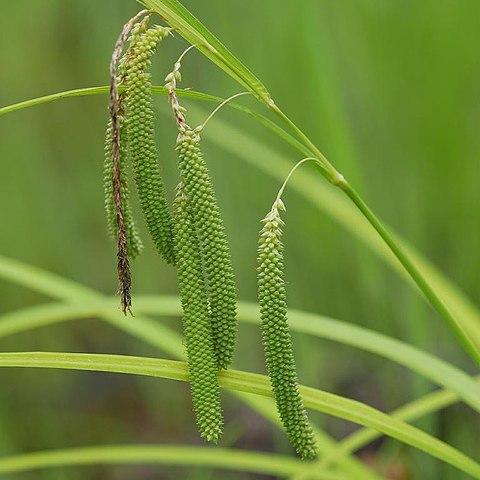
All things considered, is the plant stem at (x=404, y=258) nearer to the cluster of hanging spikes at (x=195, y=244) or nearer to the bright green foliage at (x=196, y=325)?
the cluster of hanging spikes at (x=195, y=244)

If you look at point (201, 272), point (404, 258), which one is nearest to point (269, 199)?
point (404, 258)

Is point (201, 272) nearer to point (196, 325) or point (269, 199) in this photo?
point (196, 325)

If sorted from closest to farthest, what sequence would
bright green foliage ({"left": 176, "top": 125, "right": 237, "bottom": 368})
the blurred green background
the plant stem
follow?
bright green foliage ({"left": 176, "top": 125, "right": 237, "bottom": 368}) < the plant stem < the blurred green background

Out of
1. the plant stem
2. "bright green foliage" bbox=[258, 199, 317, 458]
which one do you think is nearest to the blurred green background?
the plant stem

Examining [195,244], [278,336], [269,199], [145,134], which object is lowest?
[269,199]

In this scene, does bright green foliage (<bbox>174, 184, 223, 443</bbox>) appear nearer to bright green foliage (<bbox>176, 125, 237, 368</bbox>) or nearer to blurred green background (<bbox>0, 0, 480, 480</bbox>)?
bright green foliage (<bbox>176, 125, 237, 368</bbox>)

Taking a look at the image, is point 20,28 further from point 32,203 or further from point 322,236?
point 322,236

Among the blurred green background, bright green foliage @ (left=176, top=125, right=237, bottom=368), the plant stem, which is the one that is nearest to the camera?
bright green foliage @ (left=176, top=125, right=237, bottom=368)
